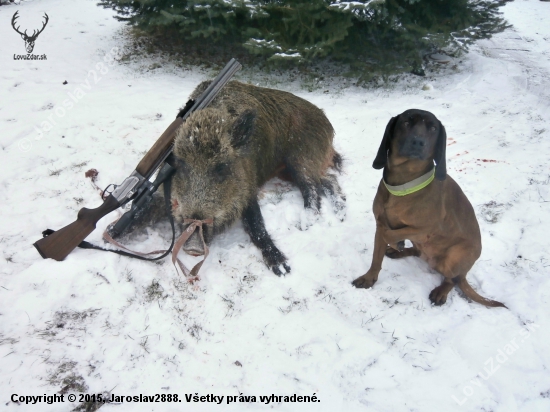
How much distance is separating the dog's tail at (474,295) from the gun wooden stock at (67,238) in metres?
3.17

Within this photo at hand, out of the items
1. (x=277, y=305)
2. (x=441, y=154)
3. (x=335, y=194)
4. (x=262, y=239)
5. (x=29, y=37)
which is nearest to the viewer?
(x=441, y=154)

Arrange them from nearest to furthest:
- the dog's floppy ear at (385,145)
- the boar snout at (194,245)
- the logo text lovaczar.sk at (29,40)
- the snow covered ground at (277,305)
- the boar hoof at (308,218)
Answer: the snow covered ground at (277,305) → the dog's floppy ear at (385,145) → the boar snout at (194,245) → the boar hoof at (308,218) → the logo text lovaczar.sk at (29,40)

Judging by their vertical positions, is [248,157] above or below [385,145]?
below

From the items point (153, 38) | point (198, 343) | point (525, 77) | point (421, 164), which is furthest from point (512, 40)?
point (198, 343)

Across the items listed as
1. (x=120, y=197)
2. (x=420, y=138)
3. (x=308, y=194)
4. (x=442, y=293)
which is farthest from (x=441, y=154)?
(x=120, y=197)

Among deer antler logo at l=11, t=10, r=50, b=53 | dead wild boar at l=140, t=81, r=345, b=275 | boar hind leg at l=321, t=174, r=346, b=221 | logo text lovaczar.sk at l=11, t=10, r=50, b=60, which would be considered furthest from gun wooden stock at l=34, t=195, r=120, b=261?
deer antler logo at l=11, t=10, r=50, b=53

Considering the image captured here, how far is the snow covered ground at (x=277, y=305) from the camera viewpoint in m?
2.50

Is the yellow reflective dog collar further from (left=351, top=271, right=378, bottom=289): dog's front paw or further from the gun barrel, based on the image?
the gun barrel

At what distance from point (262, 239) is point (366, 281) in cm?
110

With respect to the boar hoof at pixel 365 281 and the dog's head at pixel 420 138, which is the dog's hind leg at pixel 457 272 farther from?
the dog's head at pixel 420 138

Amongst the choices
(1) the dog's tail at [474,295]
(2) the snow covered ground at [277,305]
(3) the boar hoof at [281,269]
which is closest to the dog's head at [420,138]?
(1) the dog's tail at [474,295]

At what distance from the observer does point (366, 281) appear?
3275mm

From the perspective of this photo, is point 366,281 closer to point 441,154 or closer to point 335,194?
point 441,154

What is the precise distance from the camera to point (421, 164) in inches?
102
